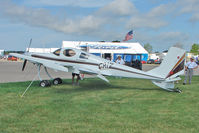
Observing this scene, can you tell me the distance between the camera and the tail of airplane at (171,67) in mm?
9789

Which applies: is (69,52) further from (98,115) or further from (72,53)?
(98,115)

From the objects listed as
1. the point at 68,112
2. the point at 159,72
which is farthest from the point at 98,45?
the point at 68,112

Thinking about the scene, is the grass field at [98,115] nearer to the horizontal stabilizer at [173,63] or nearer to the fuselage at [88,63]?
the horizontal stabilizer at [173,63]

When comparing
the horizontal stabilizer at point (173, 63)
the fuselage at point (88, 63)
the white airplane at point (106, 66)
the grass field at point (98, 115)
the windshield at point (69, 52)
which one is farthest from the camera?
the windshield at point (69, 52)

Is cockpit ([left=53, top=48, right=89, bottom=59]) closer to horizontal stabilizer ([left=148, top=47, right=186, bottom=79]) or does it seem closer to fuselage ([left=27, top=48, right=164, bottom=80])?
fuselage ([left=27, top=48, right=164, bottom=80])

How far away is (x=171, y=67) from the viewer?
9977mm

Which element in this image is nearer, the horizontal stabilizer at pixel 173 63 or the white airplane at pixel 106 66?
the horizontal stabilizer at pixel 173 63

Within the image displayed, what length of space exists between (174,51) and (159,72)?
4.08 ft

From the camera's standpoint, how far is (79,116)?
616 centimetres

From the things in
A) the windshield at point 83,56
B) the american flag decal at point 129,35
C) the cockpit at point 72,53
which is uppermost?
the american flag decal at point 129,35

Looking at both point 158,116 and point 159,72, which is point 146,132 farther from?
point 159,72

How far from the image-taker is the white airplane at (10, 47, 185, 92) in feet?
32.5

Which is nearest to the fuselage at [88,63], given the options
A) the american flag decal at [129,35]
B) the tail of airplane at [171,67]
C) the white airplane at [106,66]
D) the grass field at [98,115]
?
the white airplane at [106,66]

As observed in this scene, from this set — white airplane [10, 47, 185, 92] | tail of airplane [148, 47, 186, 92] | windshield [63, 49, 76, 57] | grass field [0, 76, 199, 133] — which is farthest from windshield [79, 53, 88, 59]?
tail of airplane [148, 47, 186, 92]
